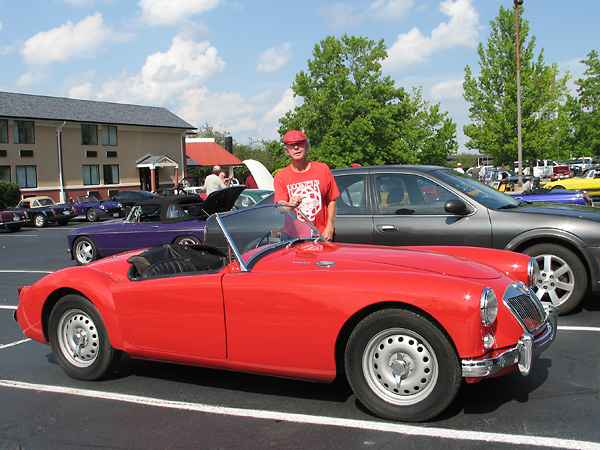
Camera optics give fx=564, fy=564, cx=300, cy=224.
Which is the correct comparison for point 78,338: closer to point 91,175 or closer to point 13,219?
point 13,219

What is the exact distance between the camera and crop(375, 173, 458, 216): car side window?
20.7 feet

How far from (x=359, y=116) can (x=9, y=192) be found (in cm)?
2412

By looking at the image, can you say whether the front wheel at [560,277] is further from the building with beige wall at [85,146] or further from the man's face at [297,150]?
the building with beige wall at [85,146]

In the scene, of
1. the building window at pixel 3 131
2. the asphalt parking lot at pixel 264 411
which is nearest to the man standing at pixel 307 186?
the asphalt parking lot at pixel 264 411

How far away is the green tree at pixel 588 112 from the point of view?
42750 millimetres

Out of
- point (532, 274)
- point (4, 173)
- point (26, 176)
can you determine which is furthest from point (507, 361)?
point (26, 176)

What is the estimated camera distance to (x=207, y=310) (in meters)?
3.79

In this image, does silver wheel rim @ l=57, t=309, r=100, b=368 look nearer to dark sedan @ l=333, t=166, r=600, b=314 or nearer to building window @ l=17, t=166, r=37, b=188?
dark sedan @ l=333, t=166, r=600, b=314

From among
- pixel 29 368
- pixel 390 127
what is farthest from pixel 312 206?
pixel 390 127

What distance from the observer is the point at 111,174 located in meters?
44.6

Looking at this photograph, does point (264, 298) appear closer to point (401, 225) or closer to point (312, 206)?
point (312, 206)

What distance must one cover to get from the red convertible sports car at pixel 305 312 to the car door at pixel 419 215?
149 cm

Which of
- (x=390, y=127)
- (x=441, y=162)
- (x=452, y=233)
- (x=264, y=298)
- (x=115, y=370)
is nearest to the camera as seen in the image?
(x=264, y=298)

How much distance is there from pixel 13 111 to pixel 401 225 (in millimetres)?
39107
